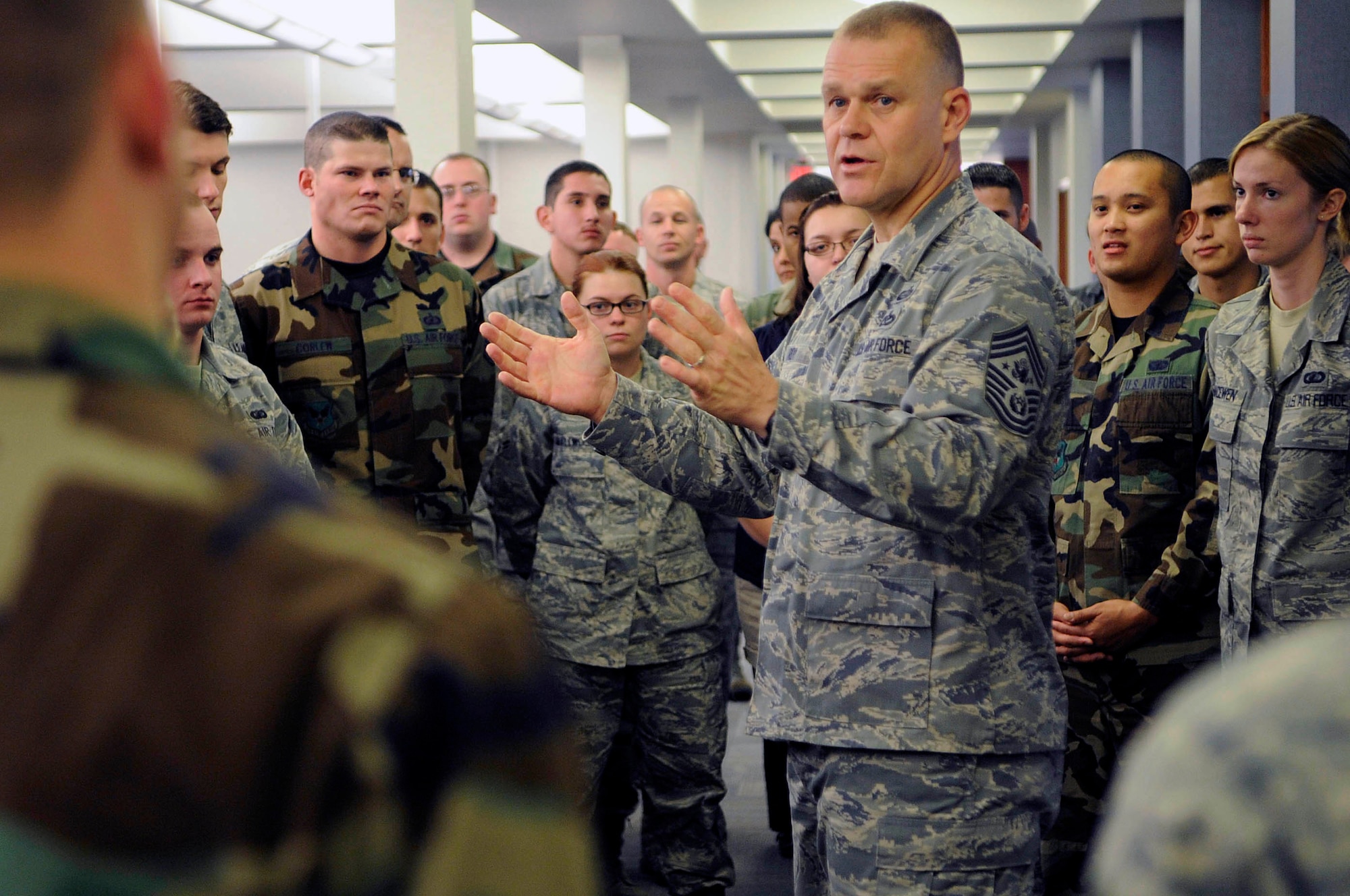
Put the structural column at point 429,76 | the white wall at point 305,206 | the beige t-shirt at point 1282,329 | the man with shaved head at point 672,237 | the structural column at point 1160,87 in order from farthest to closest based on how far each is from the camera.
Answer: the white wall at point 305,206 < the structural column at point 1160,87 < the structural column at point 429,76 < the man with shaved head at point 672,237 < the beige t-shirt at point 1282,329

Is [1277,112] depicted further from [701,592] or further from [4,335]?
[4,335]

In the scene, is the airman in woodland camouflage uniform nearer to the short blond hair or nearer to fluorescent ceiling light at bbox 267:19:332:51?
the short blond hair

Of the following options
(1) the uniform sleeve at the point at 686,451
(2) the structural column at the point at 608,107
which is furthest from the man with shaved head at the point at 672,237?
(2) the structural column at the point at 608,107

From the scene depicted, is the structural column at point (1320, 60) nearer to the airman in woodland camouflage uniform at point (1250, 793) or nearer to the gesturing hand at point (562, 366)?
the gesturing hand at point (562, 366)

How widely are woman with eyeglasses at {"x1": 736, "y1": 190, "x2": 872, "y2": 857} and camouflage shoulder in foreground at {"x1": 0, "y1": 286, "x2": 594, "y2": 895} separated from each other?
9.91 ft

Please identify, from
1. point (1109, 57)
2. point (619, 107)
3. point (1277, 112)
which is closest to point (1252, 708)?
point (1277, 112)

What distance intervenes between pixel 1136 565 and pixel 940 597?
1.29 metres

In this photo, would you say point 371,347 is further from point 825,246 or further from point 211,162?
point 825,246

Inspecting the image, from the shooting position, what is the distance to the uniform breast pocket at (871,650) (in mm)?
1637

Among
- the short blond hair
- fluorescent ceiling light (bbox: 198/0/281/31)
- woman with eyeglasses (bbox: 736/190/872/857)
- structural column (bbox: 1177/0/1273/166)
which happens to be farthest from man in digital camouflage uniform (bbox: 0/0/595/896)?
fluorescent ceiling light (bbox: 198/0/281/31)

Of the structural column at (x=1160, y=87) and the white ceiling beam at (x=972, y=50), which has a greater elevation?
the white ceiling beam at (x=972, y=50)

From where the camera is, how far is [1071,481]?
2873mm

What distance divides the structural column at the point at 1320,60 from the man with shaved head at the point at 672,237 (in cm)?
228

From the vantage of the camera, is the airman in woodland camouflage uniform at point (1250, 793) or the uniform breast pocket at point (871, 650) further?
the uniform breast pocket at point (871, 650)
